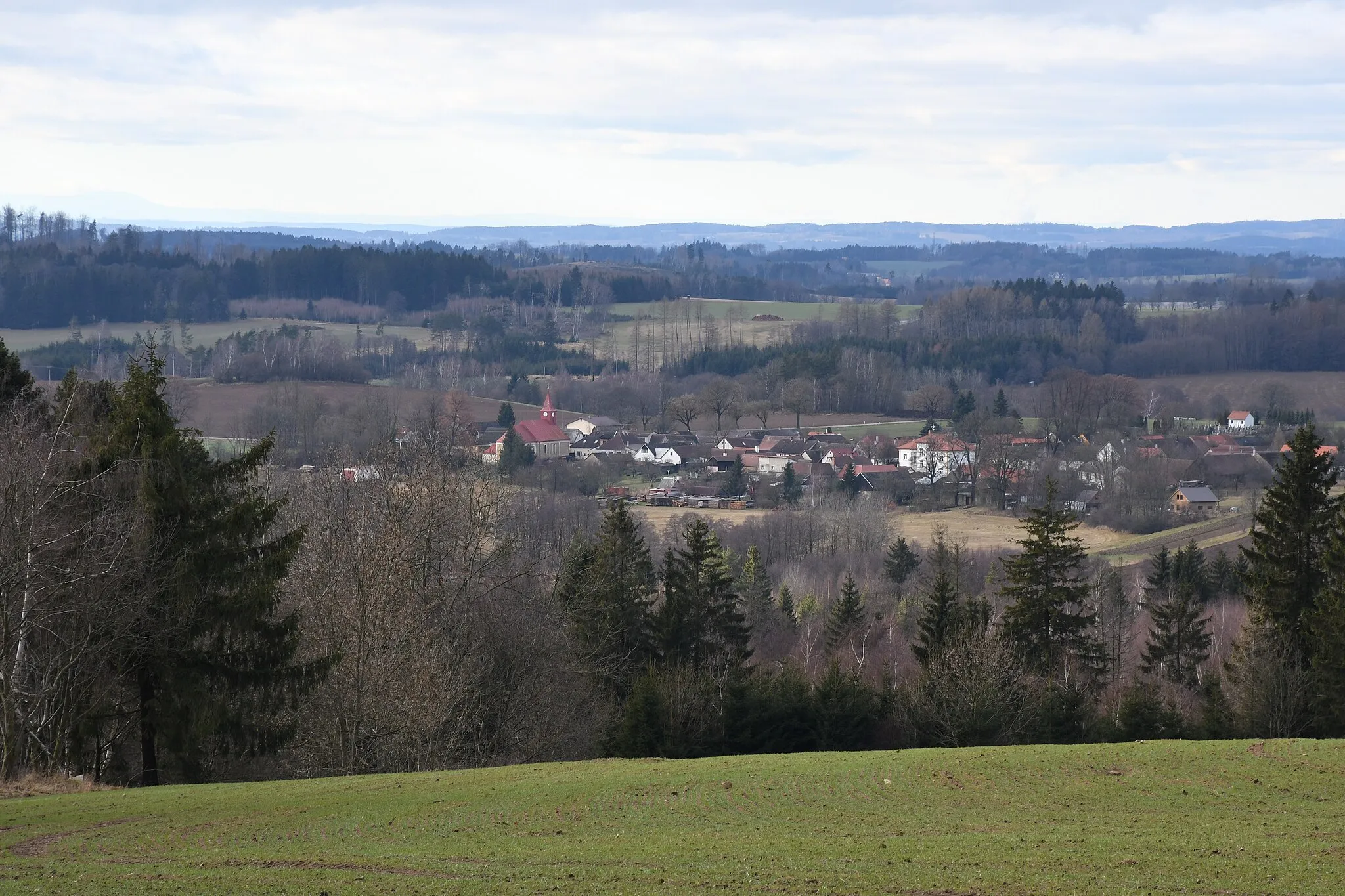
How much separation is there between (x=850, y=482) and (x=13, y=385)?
61.3 meters

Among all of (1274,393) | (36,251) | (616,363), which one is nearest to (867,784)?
(1274,393)

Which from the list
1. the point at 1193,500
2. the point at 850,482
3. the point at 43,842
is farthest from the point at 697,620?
the point at 1193,500

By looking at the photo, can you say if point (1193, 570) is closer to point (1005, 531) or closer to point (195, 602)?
point (1005, 531)

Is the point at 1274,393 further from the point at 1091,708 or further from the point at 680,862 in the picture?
the point at 680,862

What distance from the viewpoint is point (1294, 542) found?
2694cm

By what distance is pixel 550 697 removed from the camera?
2652 cm

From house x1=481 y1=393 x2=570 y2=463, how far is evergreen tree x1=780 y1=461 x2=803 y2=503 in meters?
17.4

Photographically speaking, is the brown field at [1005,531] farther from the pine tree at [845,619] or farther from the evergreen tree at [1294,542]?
the evergreen tree at [1294,542]

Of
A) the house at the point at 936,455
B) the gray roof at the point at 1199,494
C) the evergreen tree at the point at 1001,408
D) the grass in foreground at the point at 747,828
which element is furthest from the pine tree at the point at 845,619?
the evergreen tree at the point at 1001,408

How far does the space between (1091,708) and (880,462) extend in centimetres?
6438

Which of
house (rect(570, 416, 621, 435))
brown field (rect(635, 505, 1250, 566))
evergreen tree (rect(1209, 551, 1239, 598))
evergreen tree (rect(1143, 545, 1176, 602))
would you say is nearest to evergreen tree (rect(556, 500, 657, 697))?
evergreen tree (rect(1143, 545, 1176, 602))

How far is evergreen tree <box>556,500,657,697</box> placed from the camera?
102 ft

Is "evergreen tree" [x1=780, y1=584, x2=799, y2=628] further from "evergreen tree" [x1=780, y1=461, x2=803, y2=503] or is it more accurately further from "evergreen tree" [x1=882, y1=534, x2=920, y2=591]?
"evergreen tree" [x1=780, y1=461, x2=803, y2=503]

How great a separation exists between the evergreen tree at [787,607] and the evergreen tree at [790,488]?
23207mm
